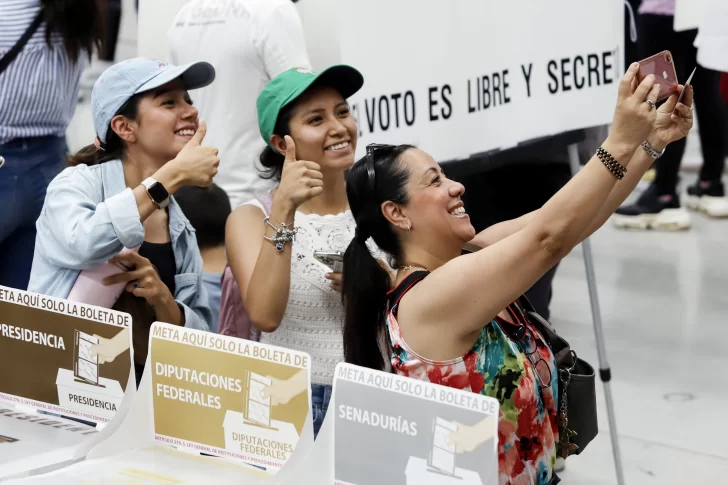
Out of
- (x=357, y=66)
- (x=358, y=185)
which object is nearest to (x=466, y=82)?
(x=357, y=66)

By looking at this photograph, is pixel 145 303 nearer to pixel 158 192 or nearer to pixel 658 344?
pixel 158 192

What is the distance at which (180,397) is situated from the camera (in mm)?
1912

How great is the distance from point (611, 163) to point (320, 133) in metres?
0.94

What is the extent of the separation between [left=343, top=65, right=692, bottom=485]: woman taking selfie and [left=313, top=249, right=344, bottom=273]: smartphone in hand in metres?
0.22

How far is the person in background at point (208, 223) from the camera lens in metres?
3.38

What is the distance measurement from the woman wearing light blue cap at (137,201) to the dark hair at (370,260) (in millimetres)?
401

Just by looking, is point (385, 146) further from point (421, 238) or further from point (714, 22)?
point (714, 22)

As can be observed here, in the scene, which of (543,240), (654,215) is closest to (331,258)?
(543,240)

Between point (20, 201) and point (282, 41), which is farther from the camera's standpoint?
point (282, 41)

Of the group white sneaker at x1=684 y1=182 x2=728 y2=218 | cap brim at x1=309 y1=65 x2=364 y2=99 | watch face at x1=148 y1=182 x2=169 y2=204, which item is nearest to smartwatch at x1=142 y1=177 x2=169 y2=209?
watch face at x1=148 y1=182 x2=169 y2=204

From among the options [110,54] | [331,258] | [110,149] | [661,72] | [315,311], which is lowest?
[110,54]

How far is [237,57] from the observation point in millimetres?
3521

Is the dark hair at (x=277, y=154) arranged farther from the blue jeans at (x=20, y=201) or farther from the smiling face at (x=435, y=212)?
the blue jeans at (x=20, y=201)

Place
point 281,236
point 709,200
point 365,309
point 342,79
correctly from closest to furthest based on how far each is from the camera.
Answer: point 365,309 → point 281,236 → point 342,79 → point 709,200
